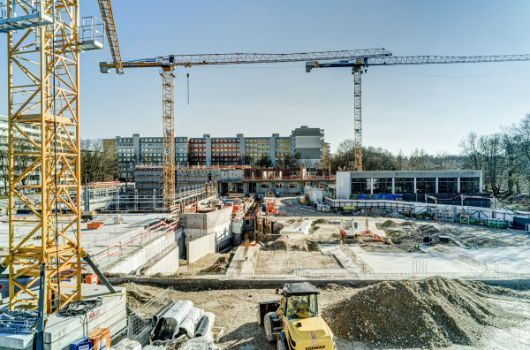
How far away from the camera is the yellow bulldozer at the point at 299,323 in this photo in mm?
6957

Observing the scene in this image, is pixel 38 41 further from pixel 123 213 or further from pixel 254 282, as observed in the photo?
pixel 123 213

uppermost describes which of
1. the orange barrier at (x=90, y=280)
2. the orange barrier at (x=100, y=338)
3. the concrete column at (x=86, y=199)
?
the concrete column at (x=86, y=199)

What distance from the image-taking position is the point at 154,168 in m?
57.9

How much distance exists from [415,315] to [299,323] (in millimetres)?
4432

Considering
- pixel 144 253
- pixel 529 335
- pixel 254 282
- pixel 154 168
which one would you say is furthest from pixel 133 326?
pixel 154 168

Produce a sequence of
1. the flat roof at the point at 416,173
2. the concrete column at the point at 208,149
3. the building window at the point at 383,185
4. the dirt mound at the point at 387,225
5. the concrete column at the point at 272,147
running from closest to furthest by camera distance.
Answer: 1. the dirt mound at the point at 387,225
2. the flat roof at the point at 416,173
3. the building window at the point at 383,185
4. the concrete column at the point at 208,149
5. the concrete column at the point at 272,147

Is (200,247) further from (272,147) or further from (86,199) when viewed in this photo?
(272,147)

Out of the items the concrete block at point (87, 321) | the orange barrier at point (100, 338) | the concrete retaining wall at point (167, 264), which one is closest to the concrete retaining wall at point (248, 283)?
the concrete retaining wall at point (167, 264)

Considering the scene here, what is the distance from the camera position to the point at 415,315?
955 cm

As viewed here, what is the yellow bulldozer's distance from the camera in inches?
274

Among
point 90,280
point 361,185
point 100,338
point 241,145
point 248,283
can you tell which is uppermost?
point 241,145

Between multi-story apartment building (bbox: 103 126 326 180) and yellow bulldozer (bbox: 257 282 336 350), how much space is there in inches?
3609

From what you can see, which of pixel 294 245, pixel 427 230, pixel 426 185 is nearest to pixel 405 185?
pixel 426 185

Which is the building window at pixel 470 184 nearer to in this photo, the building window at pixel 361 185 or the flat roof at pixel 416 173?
the flat roof at pixel 416 173
